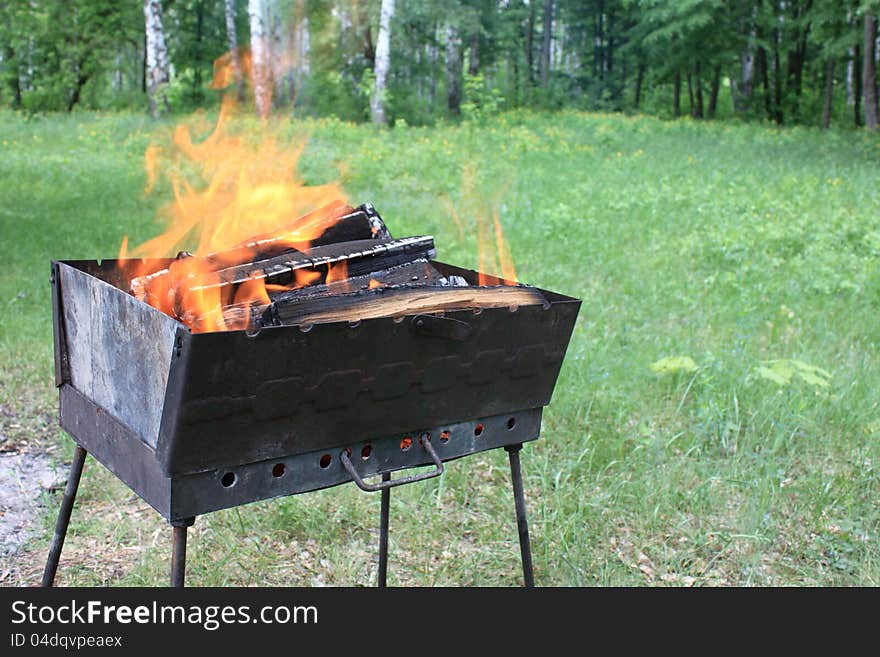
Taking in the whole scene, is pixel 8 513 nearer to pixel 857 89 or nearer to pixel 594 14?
pixel 857 89

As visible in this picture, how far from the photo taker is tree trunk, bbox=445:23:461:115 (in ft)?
75.8

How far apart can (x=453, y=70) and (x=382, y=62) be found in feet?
23.1

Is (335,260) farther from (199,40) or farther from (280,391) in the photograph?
(199,40)

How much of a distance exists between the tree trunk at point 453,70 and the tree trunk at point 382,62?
5.23 m

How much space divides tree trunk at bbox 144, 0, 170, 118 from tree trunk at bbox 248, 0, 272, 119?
1.61m

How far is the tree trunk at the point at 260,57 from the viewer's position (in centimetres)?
1516

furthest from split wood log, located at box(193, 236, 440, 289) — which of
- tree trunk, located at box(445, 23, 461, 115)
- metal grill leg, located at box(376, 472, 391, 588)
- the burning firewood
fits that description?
tree trunk, located at box(445, 23, 461, 115)

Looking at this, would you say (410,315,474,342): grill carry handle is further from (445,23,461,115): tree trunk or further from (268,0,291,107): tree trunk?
(445,23,461,115): tree trunk

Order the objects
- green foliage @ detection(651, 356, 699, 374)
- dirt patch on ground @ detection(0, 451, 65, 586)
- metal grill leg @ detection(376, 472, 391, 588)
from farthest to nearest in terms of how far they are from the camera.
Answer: green foliage @ detection(651, 356, 699, 374), dirt patch on ground @ detection(0, 451, 65, 586), metal grill leg @ detection(376, 472, 391, 588)

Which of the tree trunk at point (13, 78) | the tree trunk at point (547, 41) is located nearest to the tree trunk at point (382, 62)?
the tree trunk at point (13, 78)

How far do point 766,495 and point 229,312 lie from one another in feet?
8.57
